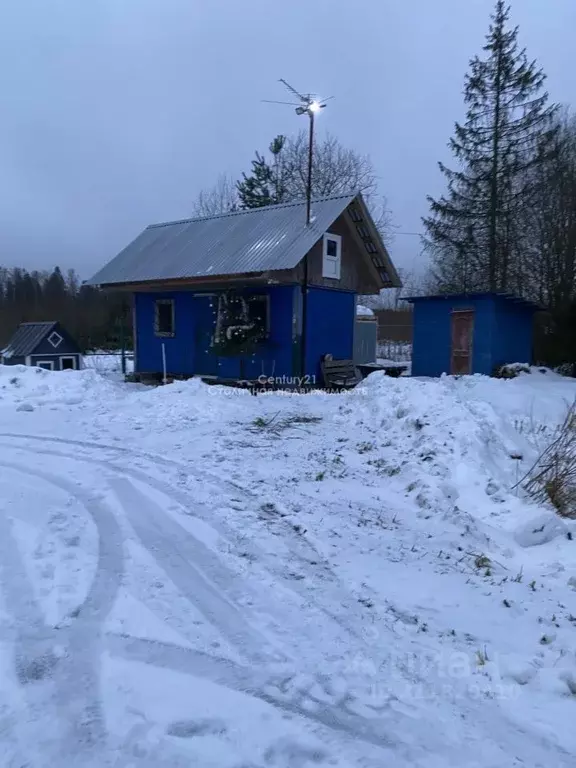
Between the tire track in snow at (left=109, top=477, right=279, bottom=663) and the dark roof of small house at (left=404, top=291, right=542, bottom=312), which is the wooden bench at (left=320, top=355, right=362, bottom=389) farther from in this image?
the tire track in snow at (left=109, top=477, right=279, bottom=663)

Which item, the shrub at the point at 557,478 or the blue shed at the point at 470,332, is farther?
the blue shed at the point at 470,332

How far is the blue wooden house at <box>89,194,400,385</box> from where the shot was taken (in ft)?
47.0

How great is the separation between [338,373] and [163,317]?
5960 millimetres

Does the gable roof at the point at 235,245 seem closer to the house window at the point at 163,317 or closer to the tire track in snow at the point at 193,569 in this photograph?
the house window at the point at 163,317

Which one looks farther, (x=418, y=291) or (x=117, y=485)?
(x=418, y=291)

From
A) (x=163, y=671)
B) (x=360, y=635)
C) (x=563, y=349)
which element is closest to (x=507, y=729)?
(x=360, y=635)

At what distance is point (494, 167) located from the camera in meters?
23.4

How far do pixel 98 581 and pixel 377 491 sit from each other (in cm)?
309

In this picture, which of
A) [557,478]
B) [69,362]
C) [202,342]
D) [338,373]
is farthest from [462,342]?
[69,362]

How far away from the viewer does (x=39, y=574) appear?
3.64 meters

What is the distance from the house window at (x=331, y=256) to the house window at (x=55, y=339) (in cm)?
1268

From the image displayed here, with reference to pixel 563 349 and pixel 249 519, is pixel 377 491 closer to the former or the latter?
pixel 249 519

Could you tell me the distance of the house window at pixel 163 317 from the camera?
55.3 ft

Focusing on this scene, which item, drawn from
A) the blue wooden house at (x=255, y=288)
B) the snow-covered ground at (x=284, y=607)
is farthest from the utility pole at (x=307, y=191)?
the snow-covered ground at (x=284, y=607)
